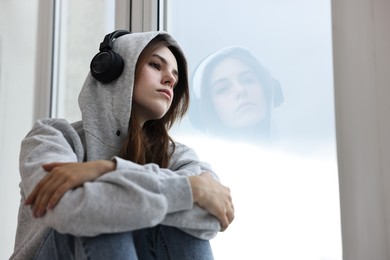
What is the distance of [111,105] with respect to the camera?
126cm

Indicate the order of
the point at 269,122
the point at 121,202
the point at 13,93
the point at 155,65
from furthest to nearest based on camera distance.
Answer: the point at 13,93 → the point at 269,122 → the point at 155,65 → the point at 121,202

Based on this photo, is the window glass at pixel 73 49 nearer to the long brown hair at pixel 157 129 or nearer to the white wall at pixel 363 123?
the long brown hair at pixel 157 129

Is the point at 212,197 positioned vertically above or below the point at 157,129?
below

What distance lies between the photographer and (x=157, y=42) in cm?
132

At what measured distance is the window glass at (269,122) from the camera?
1397 millimetres

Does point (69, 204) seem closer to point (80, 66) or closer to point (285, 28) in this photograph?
point (285, 28)

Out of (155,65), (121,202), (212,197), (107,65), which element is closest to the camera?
(121,202)

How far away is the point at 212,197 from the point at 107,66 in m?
0.40

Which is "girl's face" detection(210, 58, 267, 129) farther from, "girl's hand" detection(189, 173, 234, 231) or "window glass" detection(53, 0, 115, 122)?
"window glass" detection(53, 0, 115, 122)

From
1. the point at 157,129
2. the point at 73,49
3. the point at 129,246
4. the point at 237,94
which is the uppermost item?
the point at 73,49

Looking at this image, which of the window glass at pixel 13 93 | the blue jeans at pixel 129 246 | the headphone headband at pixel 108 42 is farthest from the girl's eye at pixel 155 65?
the window glass at pixel 13 93

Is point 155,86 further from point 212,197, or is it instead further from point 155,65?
point 212,197

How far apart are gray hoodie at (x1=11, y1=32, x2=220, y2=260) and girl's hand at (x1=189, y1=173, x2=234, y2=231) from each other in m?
0.02

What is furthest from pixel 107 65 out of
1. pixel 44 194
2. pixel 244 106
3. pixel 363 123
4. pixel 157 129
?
pixel 363 123
